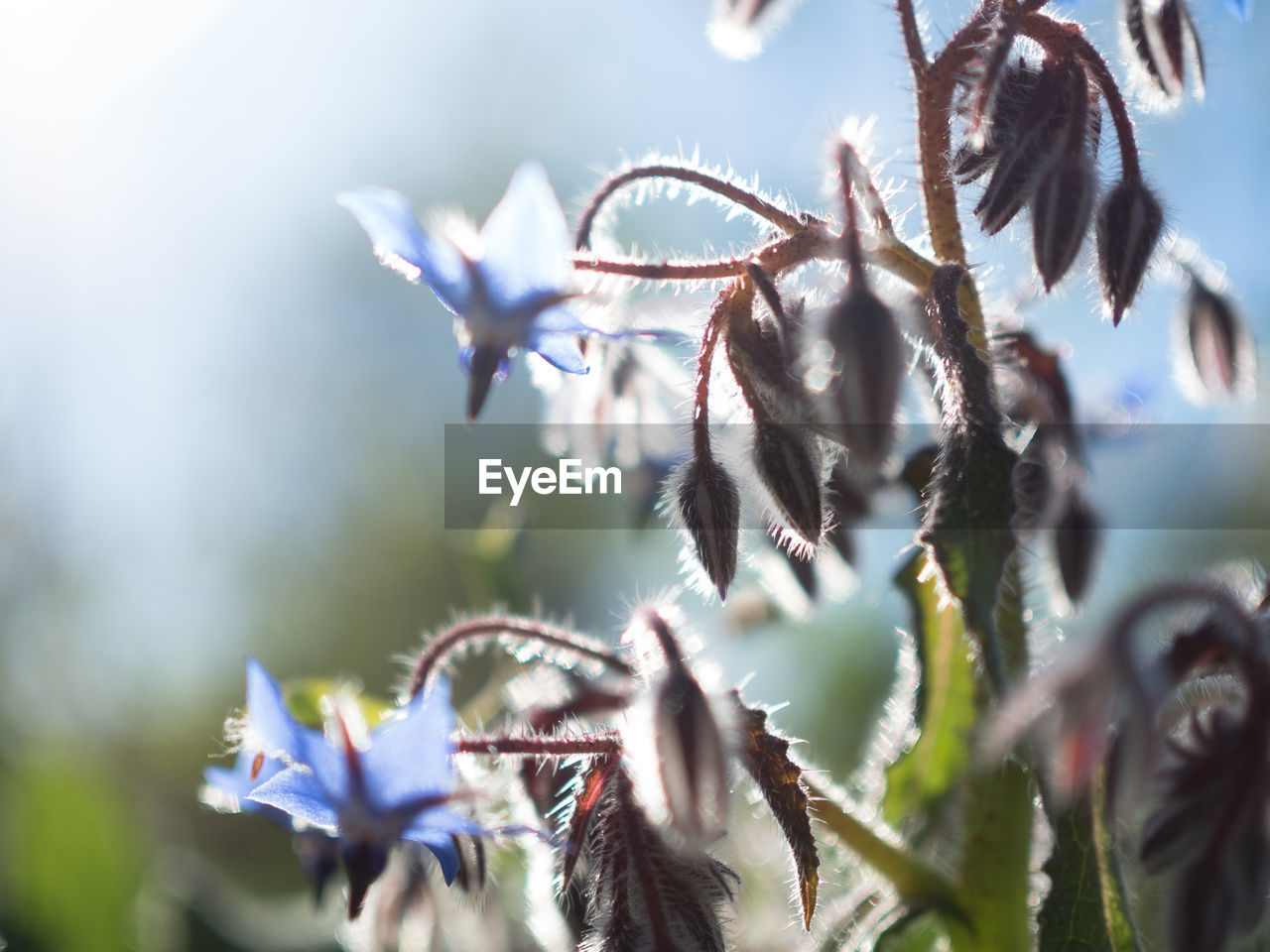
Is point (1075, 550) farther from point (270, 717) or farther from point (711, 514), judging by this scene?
point (270, 717)

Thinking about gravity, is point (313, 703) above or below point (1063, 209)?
below

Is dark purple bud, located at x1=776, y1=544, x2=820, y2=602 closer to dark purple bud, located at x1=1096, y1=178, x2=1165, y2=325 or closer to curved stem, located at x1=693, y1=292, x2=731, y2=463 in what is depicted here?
curved stem, located at x1=693, y1=292, x2=731, y2=463

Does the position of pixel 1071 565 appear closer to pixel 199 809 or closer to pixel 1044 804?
pixel 1044 804

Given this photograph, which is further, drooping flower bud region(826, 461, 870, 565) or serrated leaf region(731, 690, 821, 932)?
drooping flower bud region(826, 461, 870, 565)

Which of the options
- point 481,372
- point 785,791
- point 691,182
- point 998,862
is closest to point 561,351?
point 481,372

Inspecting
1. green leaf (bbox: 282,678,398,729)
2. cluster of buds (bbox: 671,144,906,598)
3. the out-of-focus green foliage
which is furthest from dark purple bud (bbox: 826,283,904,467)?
the out-of-focus green foliage

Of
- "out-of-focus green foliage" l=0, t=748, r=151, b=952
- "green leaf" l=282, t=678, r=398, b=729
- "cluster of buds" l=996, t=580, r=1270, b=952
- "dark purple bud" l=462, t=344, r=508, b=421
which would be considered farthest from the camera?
"out-of-focus green foliage" l=0, t=748, r=151, b=952

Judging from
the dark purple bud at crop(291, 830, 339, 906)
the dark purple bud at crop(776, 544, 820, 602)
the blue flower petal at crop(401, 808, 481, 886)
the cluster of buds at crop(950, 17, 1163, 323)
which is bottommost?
the dark purple bud at crop(291, 830, 339, 906)
